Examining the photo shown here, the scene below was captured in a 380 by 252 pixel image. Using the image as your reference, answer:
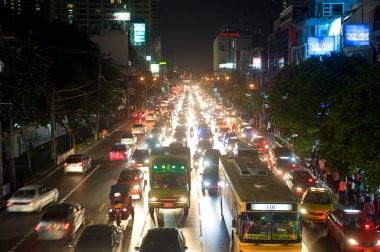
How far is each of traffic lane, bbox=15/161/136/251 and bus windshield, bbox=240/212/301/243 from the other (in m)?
7.87

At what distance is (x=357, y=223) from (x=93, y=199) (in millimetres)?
15572

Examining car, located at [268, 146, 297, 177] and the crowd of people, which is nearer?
the crowd of people

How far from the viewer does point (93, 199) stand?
102ft

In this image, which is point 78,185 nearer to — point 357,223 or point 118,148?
point 118,148

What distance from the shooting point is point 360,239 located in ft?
63.9

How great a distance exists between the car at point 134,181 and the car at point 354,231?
1186cm

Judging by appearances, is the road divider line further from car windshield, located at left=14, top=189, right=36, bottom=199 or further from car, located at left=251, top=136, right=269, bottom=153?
car, located at left=251, top=136, right=269, bottom=153

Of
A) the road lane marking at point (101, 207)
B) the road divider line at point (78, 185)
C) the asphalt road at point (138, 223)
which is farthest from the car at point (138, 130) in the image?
the road lane marking at point (101, 207)

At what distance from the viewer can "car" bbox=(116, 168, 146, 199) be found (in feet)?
101

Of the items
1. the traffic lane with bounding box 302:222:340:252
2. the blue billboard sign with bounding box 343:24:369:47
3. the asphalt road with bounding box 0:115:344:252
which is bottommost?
the traffic lane with bounding box 302:222:340:252

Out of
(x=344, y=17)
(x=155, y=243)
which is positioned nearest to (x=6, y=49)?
(x=155, y=243)

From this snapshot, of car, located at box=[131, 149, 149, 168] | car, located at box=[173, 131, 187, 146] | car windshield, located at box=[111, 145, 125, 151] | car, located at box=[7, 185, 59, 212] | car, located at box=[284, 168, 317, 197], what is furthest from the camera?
car, located at box=[173, 131, 187, 146]

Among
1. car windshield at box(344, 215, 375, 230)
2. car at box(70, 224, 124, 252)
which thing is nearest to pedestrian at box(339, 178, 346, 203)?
car windshield at box(344, 215, 375, 230)

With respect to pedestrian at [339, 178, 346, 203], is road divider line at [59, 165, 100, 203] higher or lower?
lower
